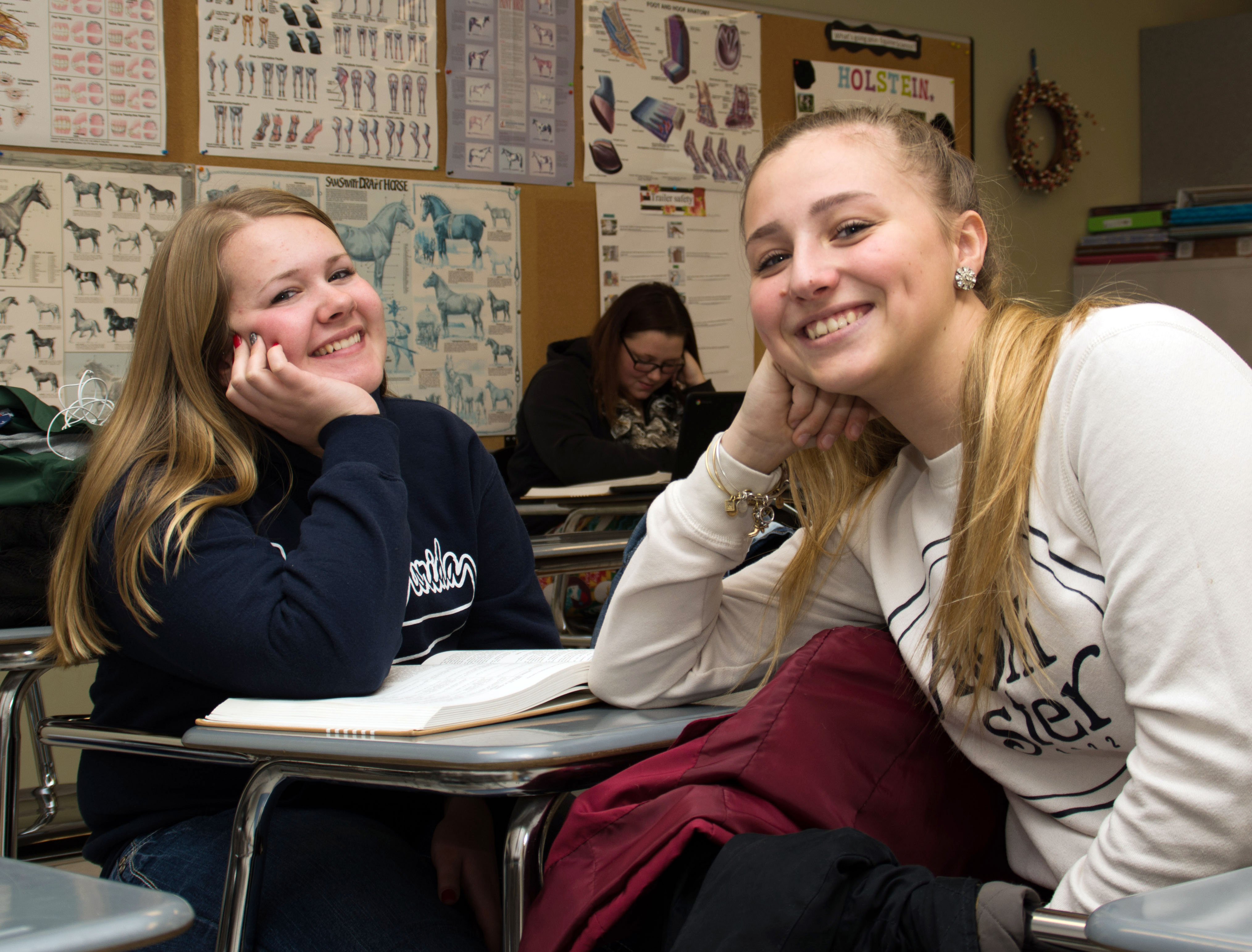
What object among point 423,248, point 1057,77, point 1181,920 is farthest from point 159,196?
point 1057,77

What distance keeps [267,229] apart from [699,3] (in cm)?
310

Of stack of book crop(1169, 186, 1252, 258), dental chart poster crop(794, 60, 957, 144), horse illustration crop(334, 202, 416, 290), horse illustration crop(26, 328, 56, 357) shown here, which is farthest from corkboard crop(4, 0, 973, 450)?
stack of book crop(1169, 186, 1252, 258)

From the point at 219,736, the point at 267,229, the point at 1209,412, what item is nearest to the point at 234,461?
the point at 267,229

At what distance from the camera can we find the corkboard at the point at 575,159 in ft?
10.2

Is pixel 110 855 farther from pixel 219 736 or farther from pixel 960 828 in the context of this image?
pixel 960 828

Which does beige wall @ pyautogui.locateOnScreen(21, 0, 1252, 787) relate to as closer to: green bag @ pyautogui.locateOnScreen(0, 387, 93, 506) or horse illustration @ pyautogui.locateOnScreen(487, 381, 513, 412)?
horse illustration @ pyautogui.locateOnScreen(487, 381, 513, 412)

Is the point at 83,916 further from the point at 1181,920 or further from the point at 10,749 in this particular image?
the point at 10,749

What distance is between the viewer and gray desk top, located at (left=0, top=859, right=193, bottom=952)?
0.46 m

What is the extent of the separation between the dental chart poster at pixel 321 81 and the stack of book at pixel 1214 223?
312 cm

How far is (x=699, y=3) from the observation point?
153 inches

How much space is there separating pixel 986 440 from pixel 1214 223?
13.7 ft

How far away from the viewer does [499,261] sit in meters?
3.60

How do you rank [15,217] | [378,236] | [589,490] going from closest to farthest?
[589,490] < [15,217] < [378,236]

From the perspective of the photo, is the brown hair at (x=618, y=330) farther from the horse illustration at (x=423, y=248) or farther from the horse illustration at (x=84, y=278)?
the horse illustration at (x=84, y=278)
